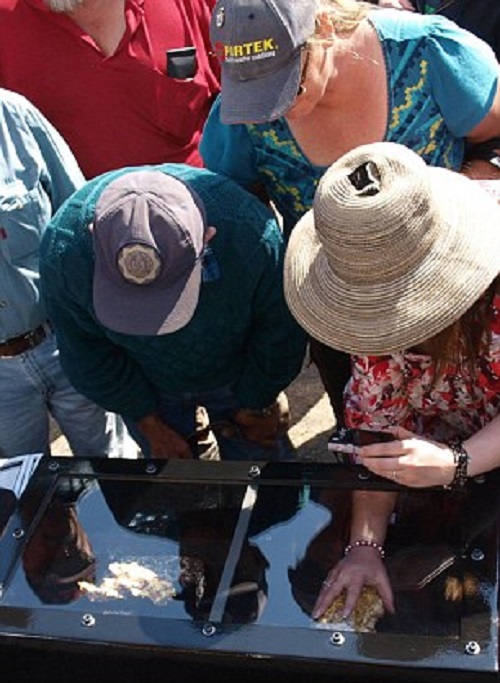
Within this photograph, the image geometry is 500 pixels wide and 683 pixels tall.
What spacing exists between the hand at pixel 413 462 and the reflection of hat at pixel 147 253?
1.54 ft

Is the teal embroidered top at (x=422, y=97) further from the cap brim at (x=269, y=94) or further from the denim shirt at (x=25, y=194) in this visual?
the denim shirt at (x=25, y=194)

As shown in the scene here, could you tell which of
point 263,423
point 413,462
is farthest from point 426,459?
point 263,423

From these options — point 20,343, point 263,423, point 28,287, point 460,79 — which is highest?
point 460,79

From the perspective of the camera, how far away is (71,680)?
141cm

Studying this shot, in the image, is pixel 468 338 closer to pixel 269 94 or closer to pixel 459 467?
pixel 459 467

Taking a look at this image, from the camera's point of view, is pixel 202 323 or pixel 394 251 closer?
pixel 394 251

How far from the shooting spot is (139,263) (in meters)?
1.65

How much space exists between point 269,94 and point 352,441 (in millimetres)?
610

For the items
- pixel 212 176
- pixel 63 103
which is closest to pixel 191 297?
pixel 212 176

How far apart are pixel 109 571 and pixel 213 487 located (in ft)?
0.69

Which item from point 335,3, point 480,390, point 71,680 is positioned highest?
point 335,3

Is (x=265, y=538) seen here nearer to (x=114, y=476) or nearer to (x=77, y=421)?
(x=114, y=476)

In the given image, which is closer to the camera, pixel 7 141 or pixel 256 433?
pixel 7 141

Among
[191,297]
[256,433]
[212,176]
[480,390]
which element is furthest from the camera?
→ [256,433]
